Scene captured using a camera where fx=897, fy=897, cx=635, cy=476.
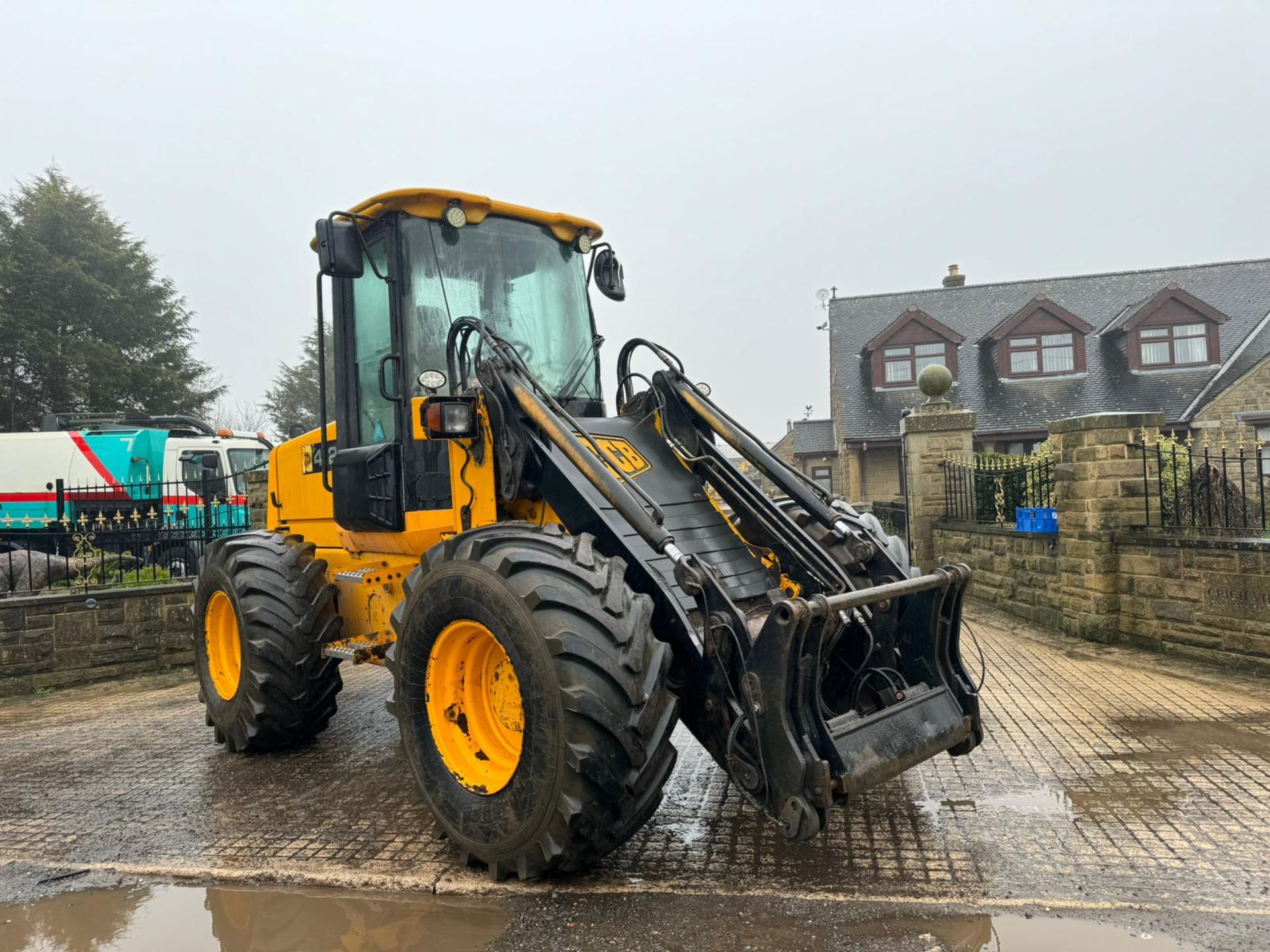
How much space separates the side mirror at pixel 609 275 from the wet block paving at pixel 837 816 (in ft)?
8.70

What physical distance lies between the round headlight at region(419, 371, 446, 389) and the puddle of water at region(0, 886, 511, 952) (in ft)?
6.88

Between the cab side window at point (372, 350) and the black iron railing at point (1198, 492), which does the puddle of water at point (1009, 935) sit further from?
the black iron railing at point (1198, 492)

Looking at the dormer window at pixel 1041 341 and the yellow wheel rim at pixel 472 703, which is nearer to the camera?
the yellow wheel rim at pixel 472 703

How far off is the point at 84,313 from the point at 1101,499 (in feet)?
98.3

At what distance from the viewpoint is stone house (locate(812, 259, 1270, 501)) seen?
76.4 ft

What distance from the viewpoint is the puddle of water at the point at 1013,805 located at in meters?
3.91

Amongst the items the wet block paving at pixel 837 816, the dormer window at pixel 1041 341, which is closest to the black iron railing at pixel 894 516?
the wet block paving at pixel 837 816

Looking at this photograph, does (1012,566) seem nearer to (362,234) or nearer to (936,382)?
(936,382)

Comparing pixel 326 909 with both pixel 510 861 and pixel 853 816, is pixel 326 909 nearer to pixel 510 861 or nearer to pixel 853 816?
pixel 510 861

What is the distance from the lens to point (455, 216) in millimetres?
4508

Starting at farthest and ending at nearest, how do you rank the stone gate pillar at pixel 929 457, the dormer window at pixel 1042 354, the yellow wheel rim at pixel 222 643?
the dormer window at pixel 1042 354
the stone gate pillar at pixel 929 457
the yellow wheel rim at pixel 222 643

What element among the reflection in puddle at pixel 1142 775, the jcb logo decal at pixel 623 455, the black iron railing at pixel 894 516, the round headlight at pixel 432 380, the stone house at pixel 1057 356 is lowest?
the reflection in puddle at pixel 1142 775

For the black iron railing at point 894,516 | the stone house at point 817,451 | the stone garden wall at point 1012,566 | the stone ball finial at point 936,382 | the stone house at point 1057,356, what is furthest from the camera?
the stone house at point 817,451

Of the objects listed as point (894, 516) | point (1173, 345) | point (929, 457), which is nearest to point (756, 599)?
point (929, 457)
